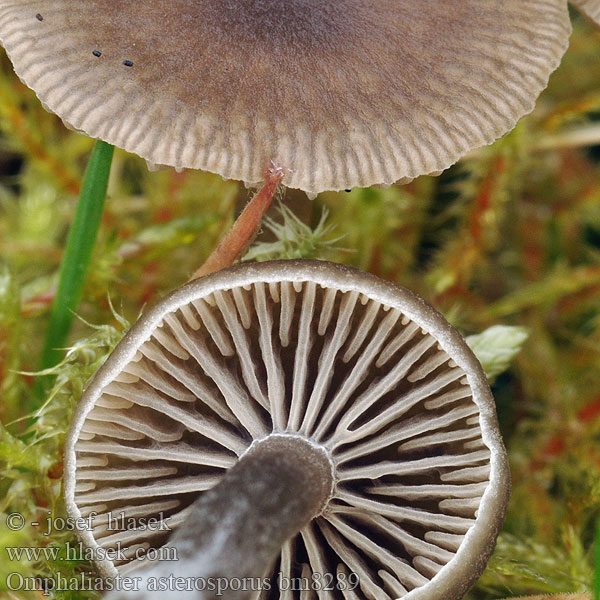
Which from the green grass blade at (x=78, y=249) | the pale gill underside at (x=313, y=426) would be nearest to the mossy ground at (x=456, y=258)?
the green grass blade at (x=78, y=249)

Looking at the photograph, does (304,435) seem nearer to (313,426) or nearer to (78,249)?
(313,426)

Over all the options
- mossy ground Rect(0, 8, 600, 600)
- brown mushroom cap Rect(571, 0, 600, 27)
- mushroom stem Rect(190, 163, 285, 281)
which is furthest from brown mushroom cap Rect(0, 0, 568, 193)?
mossy ground Rect(0, 8, 600, 600)

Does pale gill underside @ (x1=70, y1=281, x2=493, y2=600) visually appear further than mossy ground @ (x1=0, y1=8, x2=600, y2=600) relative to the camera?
No

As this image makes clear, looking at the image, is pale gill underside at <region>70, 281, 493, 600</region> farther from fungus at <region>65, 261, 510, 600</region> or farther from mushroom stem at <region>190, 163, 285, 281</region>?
mushroom stem at <region>190, 163, 285, 281</region>

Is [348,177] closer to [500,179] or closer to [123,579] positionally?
[123,579]

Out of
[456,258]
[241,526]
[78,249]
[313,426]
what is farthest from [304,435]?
[456,258]

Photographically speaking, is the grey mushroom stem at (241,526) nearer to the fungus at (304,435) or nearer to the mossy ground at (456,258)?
the fungus at (304,435)

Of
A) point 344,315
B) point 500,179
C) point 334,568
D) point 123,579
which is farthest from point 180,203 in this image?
point 123,579
